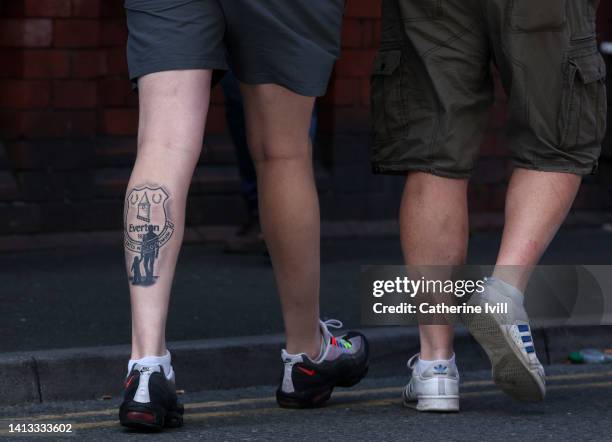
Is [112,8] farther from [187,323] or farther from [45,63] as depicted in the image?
[187,323]

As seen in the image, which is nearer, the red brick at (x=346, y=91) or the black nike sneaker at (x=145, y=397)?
the black nike sneaker at (x=145, y=397)

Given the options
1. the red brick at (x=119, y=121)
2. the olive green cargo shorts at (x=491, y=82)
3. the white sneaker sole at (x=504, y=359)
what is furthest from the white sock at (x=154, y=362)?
the red brick at (x=119, y=121)

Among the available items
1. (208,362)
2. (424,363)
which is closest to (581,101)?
(424,363)

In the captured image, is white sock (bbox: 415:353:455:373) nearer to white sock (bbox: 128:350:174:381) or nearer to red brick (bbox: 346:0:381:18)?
white sock (bbox: 128:350:174:381)

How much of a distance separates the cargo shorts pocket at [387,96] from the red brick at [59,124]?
11.9 feet

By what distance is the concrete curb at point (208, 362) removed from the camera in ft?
15.2

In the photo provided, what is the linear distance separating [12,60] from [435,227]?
389 cm

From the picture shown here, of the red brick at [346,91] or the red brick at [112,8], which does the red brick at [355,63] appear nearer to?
the red brick at [346,91]

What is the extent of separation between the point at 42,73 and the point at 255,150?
3.74 metres

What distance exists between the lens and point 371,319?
4.72 metres

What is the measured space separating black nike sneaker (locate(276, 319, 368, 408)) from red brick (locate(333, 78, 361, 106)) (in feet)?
13.3

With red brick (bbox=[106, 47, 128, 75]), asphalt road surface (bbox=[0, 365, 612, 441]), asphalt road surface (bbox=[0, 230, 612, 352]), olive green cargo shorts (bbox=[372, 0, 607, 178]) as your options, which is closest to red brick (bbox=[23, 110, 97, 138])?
red brick (bbox=[106, 47, 128, 75])

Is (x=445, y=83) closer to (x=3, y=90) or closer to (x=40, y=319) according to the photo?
(x=40, y=319)

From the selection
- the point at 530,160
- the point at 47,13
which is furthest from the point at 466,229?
the point at 47,13
